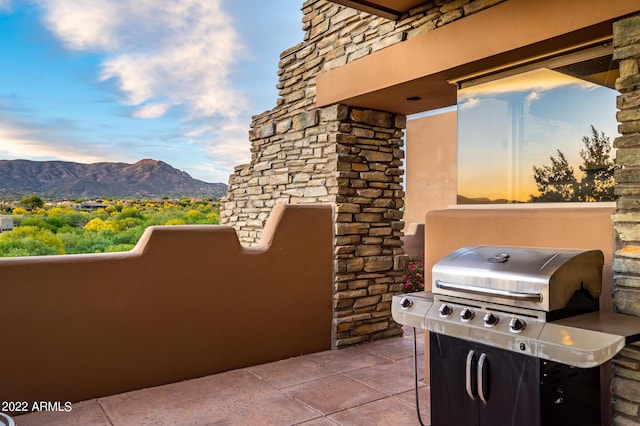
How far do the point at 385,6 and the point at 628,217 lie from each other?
247 centimetres

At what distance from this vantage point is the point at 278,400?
3.68m

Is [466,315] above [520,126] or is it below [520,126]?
below

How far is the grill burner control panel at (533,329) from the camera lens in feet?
6.98

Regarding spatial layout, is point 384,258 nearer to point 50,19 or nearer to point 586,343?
point 586,343

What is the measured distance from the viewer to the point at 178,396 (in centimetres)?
374

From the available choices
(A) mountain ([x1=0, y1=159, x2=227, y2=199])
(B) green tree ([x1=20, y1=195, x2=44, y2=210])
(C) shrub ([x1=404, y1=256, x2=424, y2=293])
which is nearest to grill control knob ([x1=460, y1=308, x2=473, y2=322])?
(C) shrub ([x1=404, y1=256, x2=424, y2=293])

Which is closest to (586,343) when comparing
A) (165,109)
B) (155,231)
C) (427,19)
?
(427,19)

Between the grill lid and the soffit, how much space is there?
4.55 ft

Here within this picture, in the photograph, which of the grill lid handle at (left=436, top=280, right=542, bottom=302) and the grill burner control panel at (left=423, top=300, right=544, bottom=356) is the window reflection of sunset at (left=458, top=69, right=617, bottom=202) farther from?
the grill burner control panel at (left=423, top=300, right=544, bottom=356)

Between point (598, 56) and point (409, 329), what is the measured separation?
3828 millimetres

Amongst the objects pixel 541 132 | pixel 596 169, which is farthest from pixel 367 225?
pixel 596 169

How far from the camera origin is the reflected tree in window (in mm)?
3174

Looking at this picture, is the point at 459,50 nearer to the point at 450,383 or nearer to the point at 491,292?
the point at 491,292

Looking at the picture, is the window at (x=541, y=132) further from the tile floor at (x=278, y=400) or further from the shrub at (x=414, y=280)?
the shrub at (x=414, y=280)
